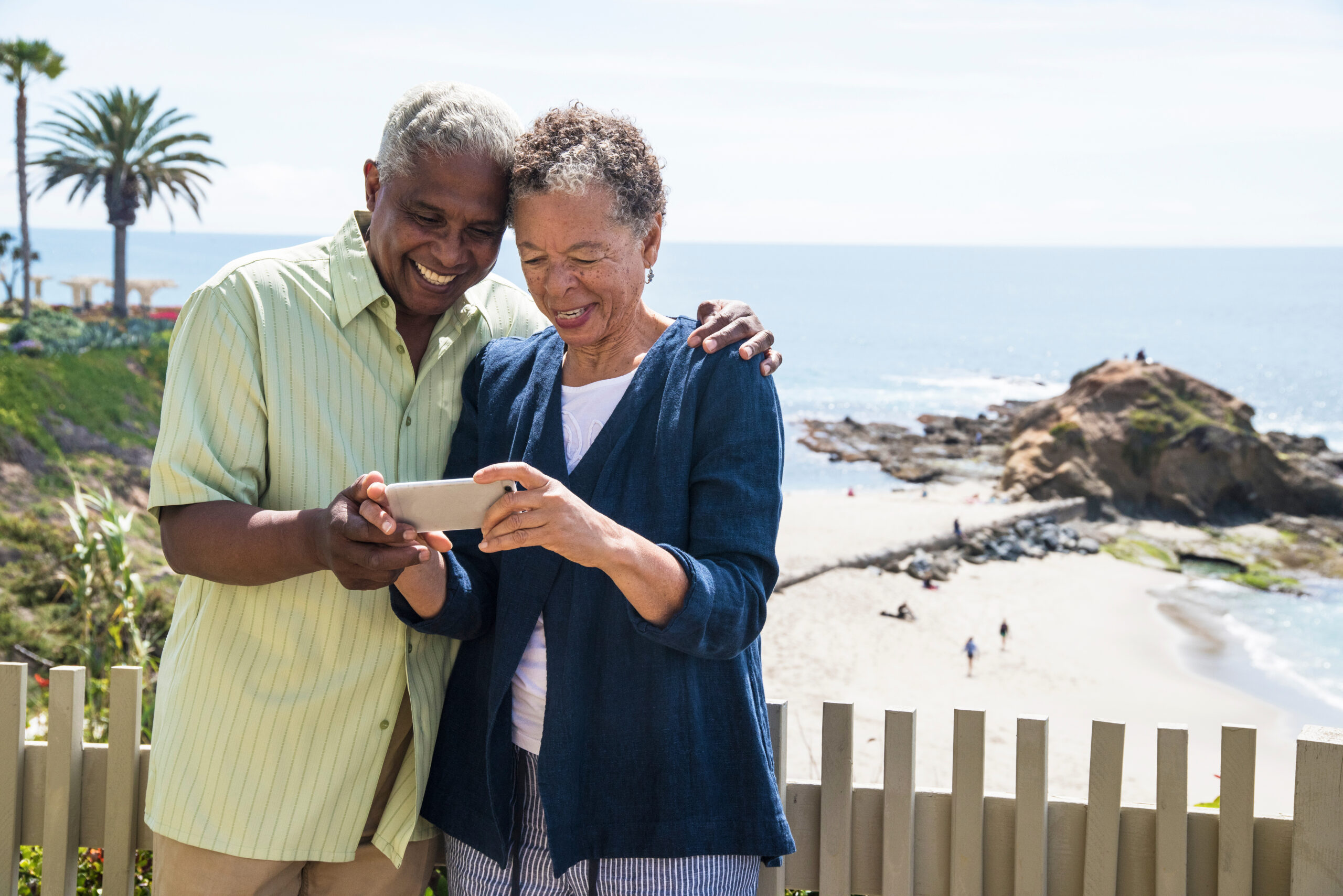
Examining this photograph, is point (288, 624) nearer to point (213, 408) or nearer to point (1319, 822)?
point (213, 408)

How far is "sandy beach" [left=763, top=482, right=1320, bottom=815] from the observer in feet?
47.4

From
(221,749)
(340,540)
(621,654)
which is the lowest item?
(221,749)

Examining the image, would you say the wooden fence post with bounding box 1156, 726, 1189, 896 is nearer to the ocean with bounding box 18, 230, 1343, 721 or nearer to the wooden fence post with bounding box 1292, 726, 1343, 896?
the wooden fence post with bounding box 1292, 726, 1343, 896

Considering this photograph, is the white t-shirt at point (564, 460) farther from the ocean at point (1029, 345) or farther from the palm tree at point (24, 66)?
the palm tree at point (24, 66)

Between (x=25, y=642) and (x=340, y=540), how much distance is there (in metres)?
12.8

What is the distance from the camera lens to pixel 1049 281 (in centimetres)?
19750

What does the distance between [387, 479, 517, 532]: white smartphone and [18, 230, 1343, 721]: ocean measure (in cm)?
910

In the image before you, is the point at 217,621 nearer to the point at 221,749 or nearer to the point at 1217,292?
the point at 221,749

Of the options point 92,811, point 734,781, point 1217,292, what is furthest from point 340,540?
point 1217,292

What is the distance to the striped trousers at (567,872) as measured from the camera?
6.66 ft

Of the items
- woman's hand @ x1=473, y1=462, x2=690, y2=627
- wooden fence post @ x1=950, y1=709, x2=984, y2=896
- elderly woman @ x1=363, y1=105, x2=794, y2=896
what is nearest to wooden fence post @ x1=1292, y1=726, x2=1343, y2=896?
wooden fence post @ x1=950, y1=709, x2=984, y2=896

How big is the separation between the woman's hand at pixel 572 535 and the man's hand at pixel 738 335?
19.2 inches

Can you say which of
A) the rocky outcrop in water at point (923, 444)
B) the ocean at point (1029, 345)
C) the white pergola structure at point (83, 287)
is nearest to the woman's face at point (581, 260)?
the ocean at point (1029, 345)

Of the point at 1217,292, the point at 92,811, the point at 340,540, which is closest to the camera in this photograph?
the point at 340,540
